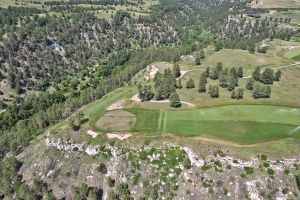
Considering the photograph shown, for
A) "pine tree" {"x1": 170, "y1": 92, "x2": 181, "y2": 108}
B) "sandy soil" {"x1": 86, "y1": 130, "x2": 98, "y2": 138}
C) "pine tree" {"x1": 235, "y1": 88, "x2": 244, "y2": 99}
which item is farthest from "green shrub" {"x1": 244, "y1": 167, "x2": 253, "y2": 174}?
"sandy soil" {"x1": 86, "y1": 130, "x2": 98, "y2": 138}

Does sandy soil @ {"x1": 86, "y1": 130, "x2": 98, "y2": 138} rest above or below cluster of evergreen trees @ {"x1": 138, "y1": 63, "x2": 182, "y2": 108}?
below

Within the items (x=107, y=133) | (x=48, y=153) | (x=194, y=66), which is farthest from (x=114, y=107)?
(x=194, y=66)

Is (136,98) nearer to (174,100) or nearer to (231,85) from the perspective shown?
Result: (174,100)

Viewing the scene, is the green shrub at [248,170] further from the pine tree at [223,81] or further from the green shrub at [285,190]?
the pine tree at [223,81]

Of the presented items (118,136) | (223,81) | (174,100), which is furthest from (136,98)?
(223,81)

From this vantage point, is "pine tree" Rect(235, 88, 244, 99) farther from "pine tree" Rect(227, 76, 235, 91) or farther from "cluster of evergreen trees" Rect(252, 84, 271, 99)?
"pine tree" Rect(227, 76, 235, 91)

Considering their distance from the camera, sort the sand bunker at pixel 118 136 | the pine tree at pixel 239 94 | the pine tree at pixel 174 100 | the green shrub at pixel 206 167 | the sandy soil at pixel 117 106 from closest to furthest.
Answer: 1. the green shrub at pixel 206 167
2. the sand bunker at pixel 118 136
3. the pine tree at pixel 174 100
4. the sandy soil at pixel 117 106
5. the pine tree at pixel 239 94

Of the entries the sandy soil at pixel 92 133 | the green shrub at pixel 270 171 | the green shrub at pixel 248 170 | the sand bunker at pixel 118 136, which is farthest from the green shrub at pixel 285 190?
the sandy soil at pixel 92 133

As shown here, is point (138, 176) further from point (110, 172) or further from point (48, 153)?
point (48, 153)
